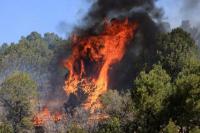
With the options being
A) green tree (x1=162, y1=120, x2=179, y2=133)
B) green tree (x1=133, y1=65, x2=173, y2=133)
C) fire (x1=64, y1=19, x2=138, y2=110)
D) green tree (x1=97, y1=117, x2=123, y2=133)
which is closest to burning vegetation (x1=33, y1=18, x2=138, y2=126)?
fire (x1=64, y1=19, x2=138, y2=110)

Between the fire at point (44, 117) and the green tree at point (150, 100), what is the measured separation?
2592 centimetres

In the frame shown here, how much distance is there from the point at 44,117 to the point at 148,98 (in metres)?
31.7

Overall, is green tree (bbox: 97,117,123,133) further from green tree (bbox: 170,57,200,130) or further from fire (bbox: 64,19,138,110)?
fire (bbox: 64,19,138,110)

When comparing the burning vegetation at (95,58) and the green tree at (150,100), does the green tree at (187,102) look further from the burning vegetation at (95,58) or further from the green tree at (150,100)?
the burning vegetation at (95,58)

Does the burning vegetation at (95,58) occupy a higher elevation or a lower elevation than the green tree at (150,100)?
higher

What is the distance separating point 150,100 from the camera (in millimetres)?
54750

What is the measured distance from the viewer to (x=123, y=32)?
95875mm

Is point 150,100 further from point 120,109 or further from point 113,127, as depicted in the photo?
point 120,109

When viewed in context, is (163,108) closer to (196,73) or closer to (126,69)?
(196,73)

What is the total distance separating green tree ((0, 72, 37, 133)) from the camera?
86.8 metres

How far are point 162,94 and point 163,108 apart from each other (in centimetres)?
155

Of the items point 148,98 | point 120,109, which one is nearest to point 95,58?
point 120,109

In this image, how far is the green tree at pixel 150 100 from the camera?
54.6 m

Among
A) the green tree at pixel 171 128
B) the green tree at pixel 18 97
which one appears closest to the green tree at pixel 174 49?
the green tree at pixel 18 97
